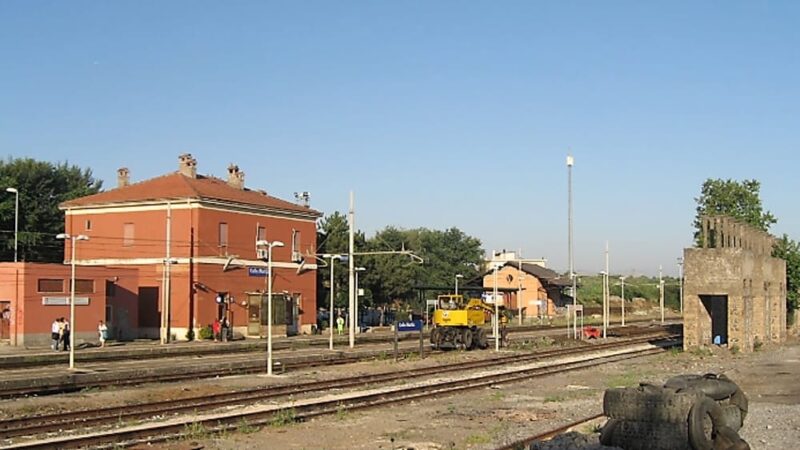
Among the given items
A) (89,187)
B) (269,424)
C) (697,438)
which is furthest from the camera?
(89,187)

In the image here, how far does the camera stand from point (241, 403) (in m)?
22.9

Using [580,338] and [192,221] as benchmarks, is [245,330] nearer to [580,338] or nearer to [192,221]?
[192,221]

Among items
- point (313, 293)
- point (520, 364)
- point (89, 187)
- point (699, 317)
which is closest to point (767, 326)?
point (699, 317)

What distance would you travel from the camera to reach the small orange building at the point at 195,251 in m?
55.4

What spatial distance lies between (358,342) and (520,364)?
55.0 feet

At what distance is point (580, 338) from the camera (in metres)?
56.8

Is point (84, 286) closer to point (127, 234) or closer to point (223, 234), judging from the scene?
point (127, 234)

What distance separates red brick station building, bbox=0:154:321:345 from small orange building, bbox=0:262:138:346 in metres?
0.07

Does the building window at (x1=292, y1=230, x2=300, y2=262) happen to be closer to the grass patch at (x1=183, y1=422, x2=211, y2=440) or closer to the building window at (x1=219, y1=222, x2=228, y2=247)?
the building window at (x1=219, y1=222, x2=228, y2=247)

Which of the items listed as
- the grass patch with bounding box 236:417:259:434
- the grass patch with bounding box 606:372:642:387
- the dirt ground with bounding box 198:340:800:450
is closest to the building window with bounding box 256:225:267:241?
the dirt ground with bounding box 198:340:800:450

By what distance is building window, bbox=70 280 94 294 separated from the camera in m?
48.4

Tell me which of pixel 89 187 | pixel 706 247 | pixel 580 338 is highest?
pixel 89 187

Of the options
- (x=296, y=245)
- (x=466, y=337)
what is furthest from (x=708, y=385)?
(x=296, y=245)

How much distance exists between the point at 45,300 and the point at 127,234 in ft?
40.6
